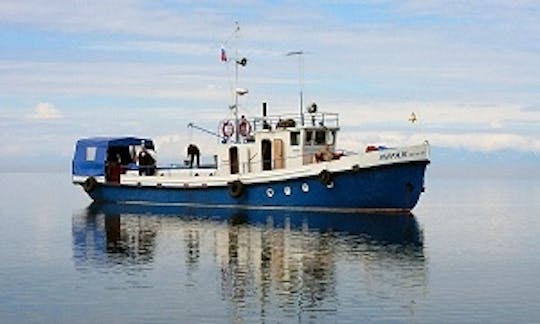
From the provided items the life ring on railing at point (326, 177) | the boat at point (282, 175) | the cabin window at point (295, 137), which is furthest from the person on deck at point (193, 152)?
the life ring on railing at point (326, 177)

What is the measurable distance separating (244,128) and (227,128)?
101 centimetres

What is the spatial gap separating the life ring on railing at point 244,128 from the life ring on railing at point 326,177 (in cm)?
776

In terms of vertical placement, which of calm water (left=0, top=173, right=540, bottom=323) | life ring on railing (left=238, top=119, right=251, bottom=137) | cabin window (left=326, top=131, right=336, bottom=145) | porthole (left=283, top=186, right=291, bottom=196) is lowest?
calm water (left=0, top=173, right=540, bottom=323)

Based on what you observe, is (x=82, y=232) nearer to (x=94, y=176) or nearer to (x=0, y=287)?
(x=94, y=176)

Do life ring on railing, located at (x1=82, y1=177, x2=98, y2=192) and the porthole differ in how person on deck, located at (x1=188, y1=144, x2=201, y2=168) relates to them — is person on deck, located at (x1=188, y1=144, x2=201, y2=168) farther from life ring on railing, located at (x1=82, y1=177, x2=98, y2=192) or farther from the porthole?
the porthole

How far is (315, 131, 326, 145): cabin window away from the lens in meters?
54.8

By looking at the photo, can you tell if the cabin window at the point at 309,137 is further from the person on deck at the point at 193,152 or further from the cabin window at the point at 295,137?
the person on deck at the point at 193,152

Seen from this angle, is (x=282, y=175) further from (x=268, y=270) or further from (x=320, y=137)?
(x=268, y=270)

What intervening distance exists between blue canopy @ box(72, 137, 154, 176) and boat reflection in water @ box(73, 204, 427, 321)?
18.3 feet

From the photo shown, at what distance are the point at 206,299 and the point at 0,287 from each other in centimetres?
692

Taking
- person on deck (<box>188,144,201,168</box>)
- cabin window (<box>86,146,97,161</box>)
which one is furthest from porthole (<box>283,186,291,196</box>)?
cabin window (<box>86,146,97,161</box>)

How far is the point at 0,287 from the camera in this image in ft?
97.4

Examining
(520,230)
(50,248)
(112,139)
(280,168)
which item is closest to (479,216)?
(520,230)

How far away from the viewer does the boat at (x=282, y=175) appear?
50.7 metres
